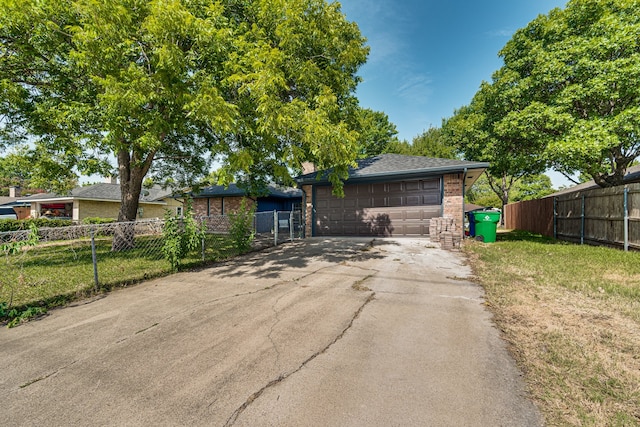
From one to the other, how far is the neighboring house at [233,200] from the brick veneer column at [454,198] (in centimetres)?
1042

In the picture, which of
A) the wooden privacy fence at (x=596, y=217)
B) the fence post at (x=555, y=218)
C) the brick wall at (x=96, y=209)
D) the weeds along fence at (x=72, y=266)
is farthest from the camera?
the brick wall at (x=96, y=209)

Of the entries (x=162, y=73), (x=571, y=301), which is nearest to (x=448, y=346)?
(x=571, y=301)

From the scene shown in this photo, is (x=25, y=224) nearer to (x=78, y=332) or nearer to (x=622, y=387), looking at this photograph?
(x=78, y=332)

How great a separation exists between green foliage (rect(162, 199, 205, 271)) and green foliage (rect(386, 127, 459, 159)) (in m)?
26.7

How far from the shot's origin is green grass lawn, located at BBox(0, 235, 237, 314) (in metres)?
4.50

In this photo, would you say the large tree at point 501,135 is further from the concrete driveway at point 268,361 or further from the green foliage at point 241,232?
the green foliage at point 241,232

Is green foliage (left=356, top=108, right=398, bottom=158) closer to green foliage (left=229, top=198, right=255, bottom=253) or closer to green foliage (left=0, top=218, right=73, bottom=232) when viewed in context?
green foliage (left=229, top=198, right=255, bottom=253)

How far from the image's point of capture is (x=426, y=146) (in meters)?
30.5

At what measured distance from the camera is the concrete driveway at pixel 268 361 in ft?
6.05

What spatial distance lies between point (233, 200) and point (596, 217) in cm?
1836

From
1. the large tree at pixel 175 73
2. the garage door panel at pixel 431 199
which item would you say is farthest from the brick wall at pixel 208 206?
the garage door panel at pixel 431 199

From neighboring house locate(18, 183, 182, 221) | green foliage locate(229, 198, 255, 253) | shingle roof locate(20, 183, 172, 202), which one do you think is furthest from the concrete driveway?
neighboring house locate(18, 183, 182, 221)

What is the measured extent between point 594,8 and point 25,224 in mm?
30242

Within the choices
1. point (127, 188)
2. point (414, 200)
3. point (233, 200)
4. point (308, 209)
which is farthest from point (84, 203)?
point (414, 200)
